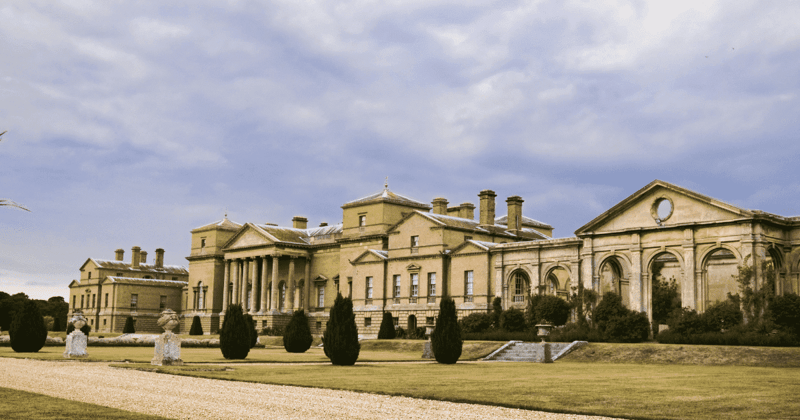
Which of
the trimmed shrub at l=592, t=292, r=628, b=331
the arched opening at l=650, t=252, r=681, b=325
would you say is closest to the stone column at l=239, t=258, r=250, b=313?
the arched opening at l=650, t=252, r=681, b=325

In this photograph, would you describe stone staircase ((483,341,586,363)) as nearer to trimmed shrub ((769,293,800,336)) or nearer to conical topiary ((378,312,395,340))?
trimmed shrub ((769,293,800,336))

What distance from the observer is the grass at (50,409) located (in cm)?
1181

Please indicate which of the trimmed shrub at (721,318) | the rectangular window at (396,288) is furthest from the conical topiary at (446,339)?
the rectangular window at (396,288)

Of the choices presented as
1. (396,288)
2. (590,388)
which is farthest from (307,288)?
(590,388)

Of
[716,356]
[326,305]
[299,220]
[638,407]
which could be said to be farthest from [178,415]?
[299,220]

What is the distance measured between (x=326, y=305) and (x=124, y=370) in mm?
45341

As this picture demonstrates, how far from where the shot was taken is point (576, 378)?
2156 centimetres

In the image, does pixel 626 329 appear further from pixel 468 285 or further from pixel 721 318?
pixel 468 285

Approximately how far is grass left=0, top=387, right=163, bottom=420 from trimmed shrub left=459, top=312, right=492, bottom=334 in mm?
35520

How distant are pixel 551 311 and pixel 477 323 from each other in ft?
18.6

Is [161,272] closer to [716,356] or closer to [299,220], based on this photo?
[299,220]

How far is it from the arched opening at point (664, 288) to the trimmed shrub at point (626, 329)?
337 inches

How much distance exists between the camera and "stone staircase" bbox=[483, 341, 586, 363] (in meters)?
35.7

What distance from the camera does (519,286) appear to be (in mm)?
51812
